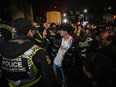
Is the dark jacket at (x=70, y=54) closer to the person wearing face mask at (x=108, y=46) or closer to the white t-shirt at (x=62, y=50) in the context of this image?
the white t-shirt at (x=62, y=50)

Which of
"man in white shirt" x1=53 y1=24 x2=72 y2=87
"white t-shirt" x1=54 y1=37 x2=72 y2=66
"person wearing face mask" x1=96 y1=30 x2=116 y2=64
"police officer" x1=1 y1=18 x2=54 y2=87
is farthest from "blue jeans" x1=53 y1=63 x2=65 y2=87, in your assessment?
"police officer" x1=1 y1=18 x2=54 y2=87

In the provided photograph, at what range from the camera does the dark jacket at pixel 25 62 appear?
99.2 inches

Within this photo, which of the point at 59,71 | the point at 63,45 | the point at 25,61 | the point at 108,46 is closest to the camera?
the point at 25,61

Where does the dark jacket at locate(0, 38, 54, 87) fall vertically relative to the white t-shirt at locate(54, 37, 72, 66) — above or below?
above

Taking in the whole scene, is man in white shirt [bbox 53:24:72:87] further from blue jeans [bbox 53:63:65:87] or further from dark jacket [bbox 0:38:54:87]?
dark jacket [bbox 0:38:54:87]

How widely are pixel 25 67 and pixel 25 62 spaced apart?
0.07m

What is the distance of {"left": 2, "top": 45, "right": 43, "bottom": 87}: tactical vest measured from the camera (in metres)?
2.53

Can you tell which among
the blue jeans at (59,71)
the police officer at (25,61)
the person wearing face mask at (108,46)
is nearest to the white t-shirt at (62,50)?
the blue jeans at (59,71)

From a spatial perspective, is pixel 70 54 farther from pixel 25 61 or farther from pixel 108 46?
pixel 25 61

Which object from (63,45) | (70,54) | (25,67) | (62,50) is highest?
(25,67)

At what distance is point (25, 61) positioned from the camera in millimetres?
2527

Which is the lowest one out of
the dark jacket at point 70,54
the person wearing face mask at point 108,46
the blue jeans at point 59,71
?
the blue jeans at point 59,71

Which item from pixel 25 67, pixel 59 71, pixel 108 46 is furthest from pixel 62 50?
pixel 25 67

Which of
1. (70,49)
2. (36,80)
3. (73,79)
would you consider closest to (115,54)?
(70,49)
